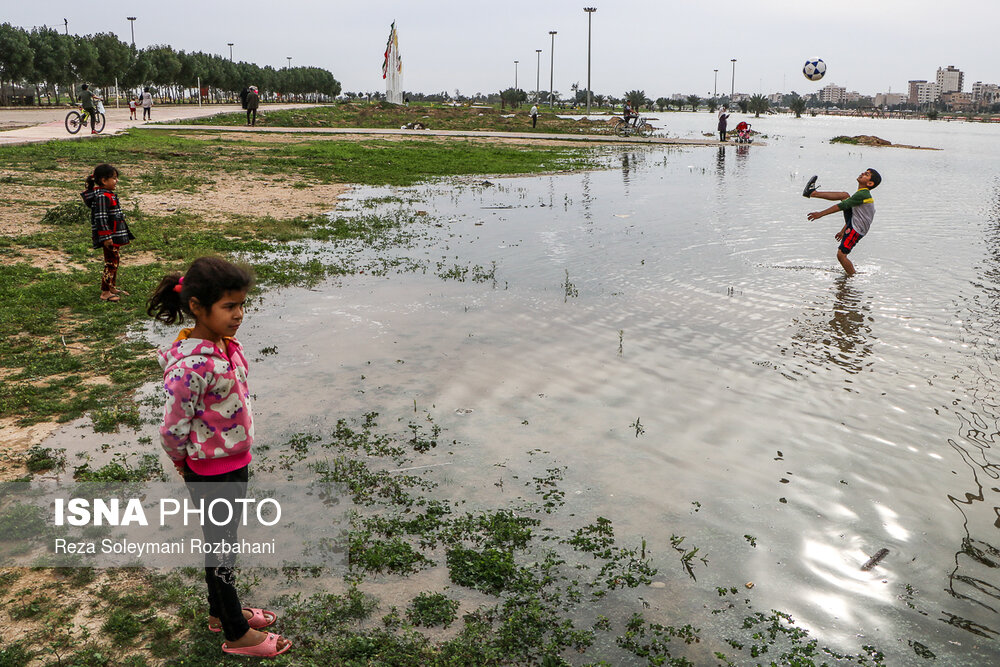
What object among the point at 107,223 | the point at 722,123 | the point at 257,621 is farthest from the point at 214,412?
the point at 722,123

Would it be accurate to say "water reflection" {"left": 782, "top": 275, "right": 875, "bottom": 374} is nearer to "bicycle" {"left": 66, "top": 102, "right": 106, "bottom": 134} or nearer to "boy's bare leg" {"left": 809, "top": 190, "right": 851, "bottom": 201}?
"boy's bare leg" {"left": 809, "top": 190, "right": 851, "bottom": 201}

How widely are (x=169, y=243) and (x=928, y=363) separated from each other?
11771mm

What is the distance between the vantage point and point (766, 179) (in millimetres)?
28047

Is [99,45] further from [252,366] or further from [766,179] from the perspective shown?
[252,366]

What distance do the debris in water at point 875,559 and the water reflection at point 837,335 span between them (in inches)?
135

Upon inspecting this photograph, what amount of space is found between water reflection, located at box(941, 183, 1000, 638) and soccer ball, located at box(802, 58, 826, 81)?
22.0 m

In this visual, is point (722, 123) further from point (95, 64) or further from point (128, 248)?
point (95, 64)

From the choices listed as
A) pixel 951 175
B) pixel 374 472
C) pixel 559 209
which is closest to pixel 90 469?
pixel 374 472

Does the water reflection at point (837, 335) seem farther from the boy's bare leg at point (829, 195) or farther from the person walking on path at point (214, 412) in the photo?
the person walking on path at point (214, 412)

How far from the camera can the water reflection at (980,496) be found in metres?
4.32

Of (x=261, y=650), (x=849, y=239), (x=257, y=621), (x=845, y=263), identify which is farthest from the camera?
(x=845, y=263)

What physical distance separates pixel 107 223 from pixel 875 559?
9280mm

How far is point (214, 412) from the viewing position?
11.6ft

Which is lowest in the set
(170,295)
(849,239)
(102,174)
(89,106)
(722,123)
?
(849,239)
